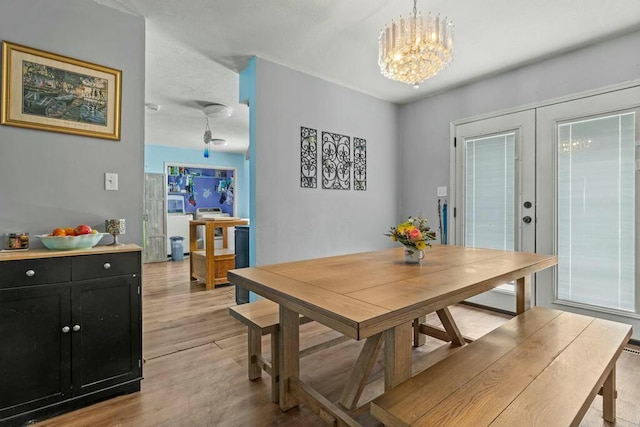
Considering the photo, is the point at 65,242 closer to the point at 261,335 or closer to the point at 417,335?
the point at 261,335

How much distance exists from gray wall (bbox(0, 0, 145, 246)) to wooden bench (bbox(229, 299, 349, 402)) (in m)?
0.95

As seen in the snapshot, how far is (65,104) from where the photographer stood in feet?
6.35

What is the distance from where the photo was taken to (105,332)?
1.79 m

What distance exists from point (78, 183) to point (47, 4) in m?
1.08

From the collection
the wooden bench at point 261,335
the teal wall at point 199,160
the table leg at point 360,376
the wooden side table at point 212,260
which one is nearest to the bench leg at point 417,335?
the wooden bench at point 261,335

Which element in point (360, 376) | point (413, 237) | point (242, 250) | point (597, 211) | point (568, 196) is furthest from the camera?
point (242, 250)

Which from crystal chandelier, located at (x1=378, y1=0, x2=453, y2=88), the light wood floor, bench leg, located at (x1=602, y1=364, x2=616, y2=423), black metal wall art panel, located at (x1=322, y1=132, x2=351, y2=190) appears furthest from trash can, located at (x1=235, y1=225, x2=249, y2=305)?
bench leg, located at (x1=602, y1=364, x2=616, y2=423)

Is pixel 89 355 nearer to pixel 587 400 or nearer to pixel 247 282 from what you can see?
pixel 247 282

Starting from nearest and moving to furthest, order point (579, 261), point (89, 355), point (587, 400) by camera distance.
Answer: point (587, 400) → point (89, 355) → point (579, 261)

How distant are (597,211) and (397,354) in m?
2.61

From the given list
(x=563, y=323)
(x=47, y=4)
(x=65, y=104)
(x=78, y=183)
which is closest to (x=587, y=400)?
(x=563, y=323)

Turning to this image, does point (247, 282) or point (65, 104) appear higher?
point (65, 104)

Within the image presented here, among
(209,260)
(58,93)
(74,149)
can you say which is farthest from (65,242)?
(209,260)

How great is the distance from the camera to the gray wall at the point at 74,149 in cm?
180
